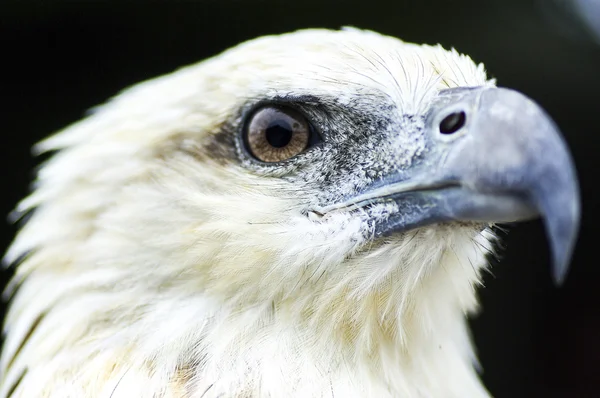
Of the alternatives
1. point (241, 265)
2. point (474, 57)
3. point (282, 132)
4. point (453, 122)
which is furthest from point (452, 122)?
point (474, 57)

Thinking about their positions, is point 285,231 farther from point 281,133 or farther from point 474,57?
point 474,57

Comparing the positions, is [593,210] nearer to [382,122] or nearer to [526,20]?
[526,20]

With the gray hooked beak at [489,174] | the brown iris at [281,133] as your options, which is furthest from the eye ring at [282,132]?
the gray hooked beak at [489,174]

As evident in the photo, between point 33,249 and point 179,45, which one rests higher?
point 179,45

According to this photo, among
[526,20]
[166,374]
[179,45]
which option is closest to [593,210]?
[526,20]

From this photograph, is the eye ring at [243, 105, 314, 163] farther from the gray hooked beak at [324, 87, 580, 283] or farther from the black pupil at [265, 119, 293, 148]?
the gray hooked beak at [324, 87, 580, 283]

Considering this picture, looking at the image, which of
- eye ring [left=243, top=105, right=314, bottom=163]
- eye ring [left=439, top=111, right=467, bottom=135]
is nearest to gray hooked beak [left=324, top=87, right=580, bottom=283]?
eye ring [left=439, top=111, right=467, bottom=135]

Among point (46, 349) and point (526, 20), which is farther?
point (526, 20)
